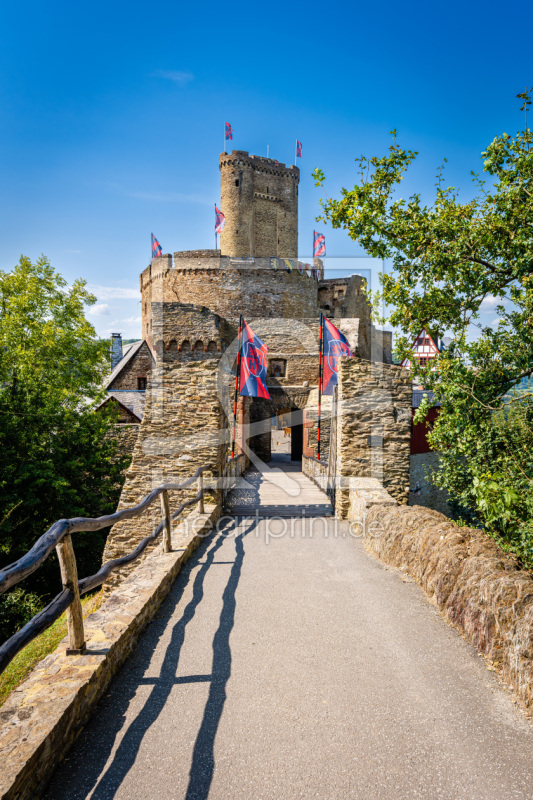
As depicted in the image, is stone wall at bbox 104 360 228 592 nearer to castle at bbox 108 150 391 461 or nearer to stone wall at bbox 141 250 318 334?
castle at bbox 108 150 391 461

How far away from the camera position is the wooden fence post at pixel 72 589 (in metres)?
2.86

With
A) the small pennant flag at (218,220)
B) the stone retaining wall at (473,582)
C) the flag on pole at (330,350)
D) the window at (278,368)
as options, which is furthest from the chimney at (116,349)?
the stone retaining wall at (473,582)

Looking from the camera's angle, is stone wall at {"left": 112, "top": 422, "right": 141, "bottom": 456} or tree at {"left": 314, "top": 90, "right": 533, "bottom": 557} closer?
tree at {"left": 314, "top": 90, "right": 533, "bottom": 557}

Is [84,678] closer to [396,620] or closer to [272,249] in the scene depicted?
[396,620]

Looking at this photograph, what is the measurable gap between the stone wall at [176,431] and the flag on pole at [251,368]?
9.38 feet

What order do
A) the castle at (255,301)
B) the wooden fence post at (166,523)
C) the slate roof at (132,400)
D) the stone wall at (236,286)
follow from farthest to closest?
the stone wall at (236,286), the slate roof at (132,400), the castle at (255,301), the wooden fence post at (166,523)

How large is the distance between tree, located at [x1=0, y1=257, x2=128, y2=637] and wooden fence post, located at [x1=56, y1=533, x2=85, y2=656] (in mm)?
10189

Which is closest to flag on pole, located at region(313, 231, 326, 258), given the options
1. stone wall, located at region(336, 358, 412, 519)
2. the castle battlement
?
the castle battlement

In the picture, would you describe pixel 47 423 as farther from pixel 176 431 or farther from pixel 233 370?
pixel 176 431

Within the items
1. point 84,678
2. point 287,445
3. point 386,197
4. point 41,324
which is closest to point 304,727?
point 84,678

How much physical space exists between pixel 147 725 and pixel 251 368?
31.7 feet

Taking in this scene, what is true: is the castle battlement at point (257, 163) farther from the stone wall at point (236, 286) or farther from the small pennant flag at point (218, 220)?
the stone wall at point (236, 286)

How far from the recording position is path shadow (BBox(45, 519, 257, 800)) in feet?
7.21

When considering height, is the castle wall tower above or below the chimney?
above
